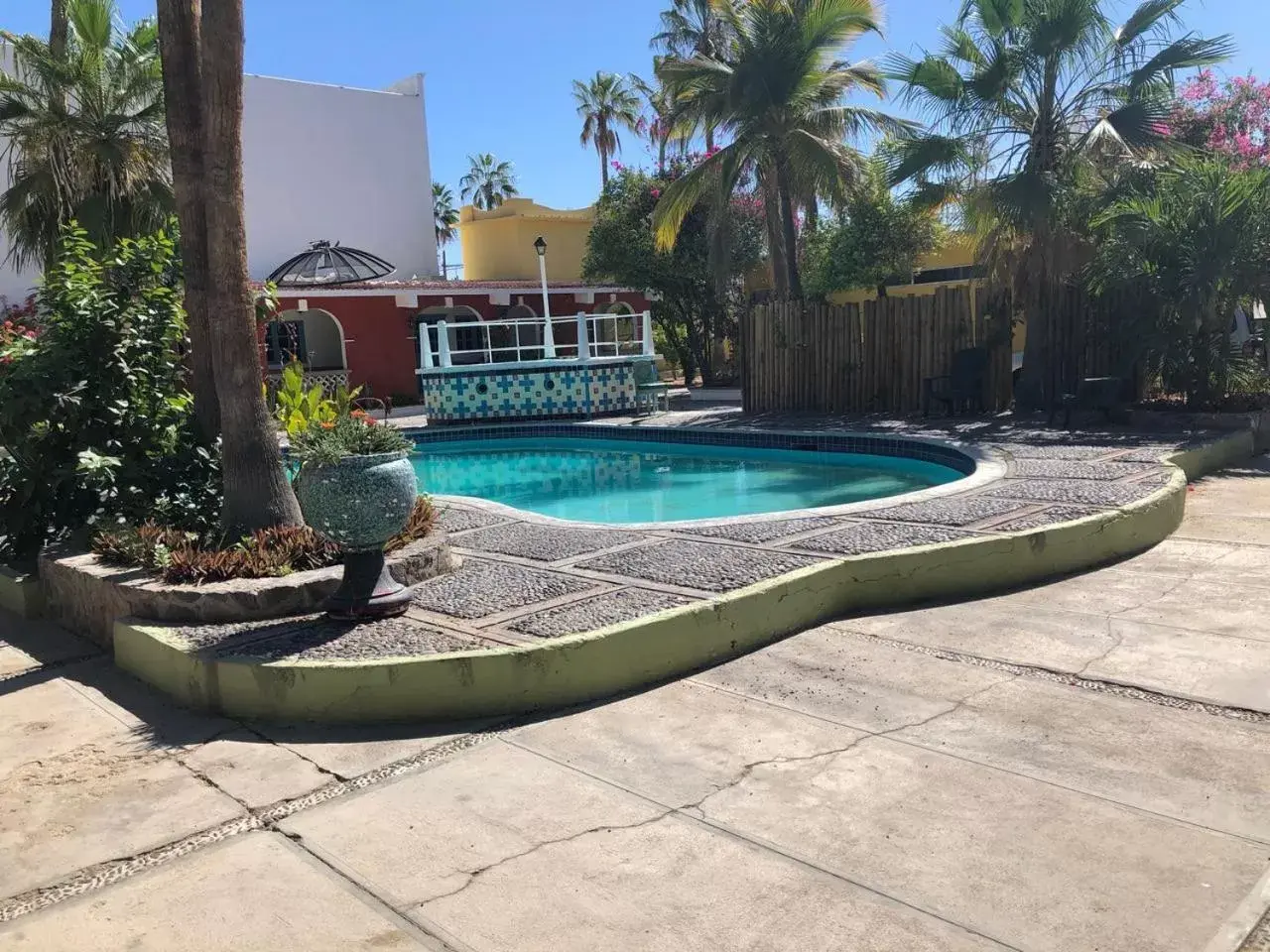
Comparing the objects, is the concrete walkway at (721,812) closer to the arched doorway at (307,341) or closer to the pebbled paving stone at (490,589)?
the pebbled paving stone at (490,589)

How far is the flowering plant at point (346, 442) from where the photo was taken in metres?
5.07

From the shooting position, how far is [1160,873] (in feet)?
9.51

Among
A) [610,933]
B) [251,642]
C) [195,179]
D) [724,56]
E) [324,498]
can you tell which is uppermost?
[724,56]

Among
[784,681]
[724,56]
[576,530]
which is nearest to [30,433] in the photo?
[576,530]

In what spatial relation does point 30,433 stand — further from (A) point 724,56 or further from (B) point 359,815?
(A) point 724,56

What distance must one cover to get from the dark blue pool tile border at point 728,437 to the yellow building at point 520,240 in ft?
39.2

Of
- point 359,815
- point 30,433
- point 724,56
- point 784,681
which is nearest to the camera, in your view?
point 359,815

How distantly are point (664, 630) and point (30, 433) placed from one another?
4.83m

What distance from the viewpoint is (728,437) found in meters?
15.1

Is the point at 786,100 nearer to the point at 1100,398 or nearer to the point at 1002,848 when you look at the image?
the point at 1100,398

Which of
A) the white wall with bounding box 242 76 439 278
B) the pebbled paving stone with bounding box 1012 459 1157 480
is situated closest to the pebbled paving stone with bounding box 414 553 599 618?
the pebbled paving stone with bounding box 1012 459 1157 480

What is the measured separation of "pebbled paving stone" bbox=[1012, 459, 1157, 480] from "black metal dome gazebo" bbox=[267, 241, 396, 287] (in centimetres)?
1576

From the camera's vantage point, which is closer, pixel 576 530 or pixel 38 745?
pixel 38 745

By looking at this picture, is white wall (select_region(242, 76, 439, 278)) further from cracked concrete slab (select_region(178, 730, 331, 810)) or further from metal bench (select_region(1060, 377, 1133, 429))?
cracked concrete slab (select_region(178, 730, 331, 810))
